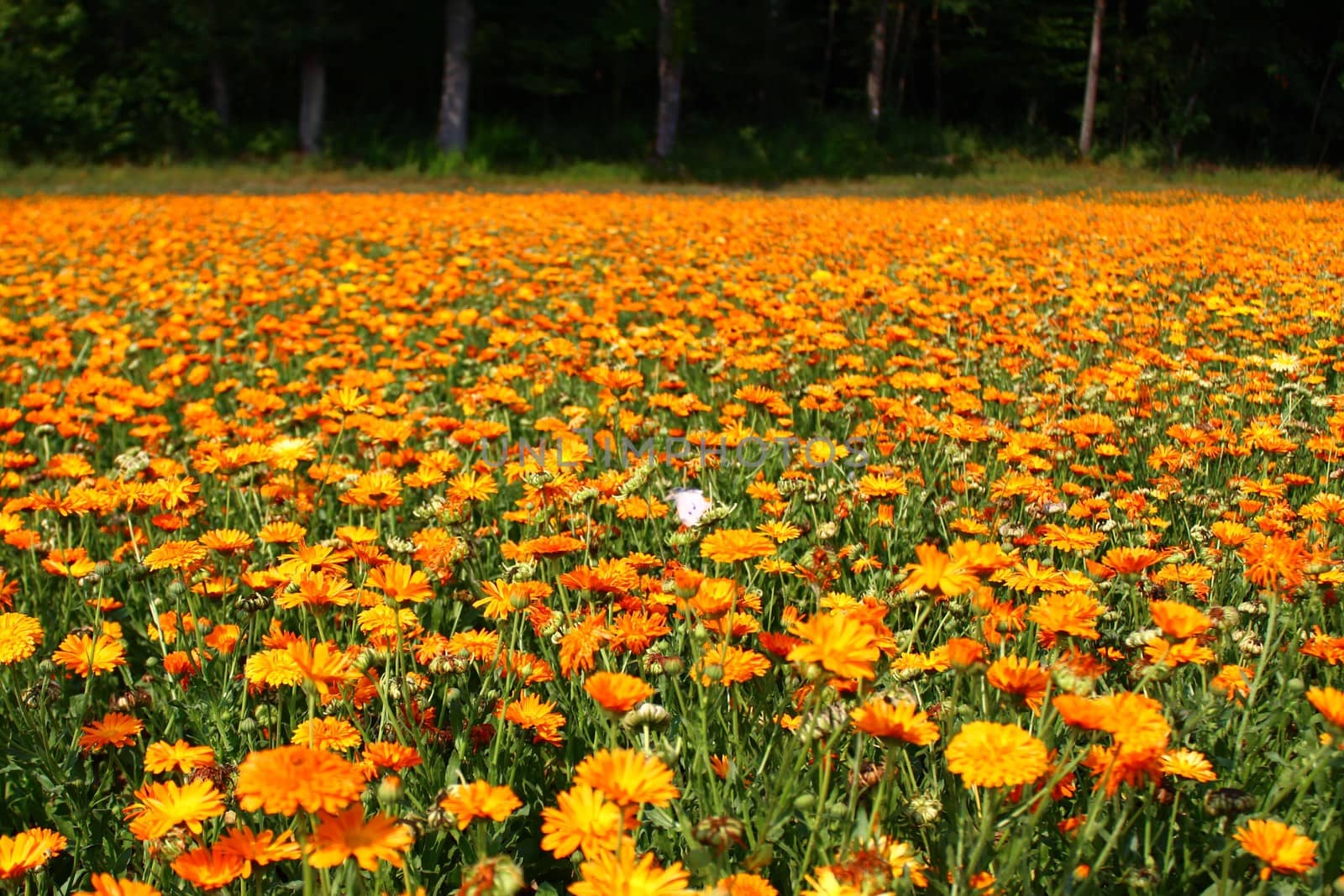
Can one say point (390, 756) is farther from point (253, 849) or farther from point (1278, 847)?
point (1278, 847)

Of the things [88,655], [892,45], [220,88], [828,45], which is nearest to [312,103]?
[220,88]

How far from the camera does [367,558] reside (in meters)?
1.53

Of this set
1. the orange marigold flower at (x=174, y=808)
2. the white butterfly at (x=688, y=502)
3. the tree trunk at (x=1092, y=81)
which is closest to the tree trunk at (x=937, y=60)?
the tree trunk at (x=1092, y=81)

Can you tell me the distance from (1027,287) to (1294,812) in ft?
13.2

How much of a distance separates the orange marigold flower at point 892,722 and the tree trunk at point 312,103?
2274 cm

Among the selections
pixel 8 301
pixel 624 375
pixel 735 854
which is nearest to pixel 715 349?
pixel 624 375

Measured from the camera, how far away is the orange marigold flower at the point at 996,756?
0.95 metres

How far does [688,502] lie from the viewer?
7.60 ft

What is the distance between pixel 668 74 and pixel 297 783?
65.7ft

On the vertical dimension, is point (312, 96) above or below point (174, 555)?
above

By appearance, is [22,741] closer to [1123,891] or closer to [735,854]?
[735,854]

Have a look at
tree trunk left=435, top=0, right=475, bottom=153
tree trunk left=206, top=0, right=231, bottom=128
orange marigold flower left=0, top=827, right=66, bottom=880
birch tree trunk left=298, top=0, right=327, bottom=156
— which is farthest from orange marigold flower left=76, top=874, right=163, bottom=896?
tree trunk left=206, top=0, right=231, bottom=128

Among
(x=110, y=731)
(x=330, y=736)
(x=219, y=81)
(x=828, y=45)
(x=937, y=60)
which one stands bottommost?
(x=110, y=731)

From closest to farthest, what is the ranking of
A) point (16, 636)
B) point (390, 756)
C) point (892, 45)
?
point (390, 756)
point (16, 636)
point (892, 45)
